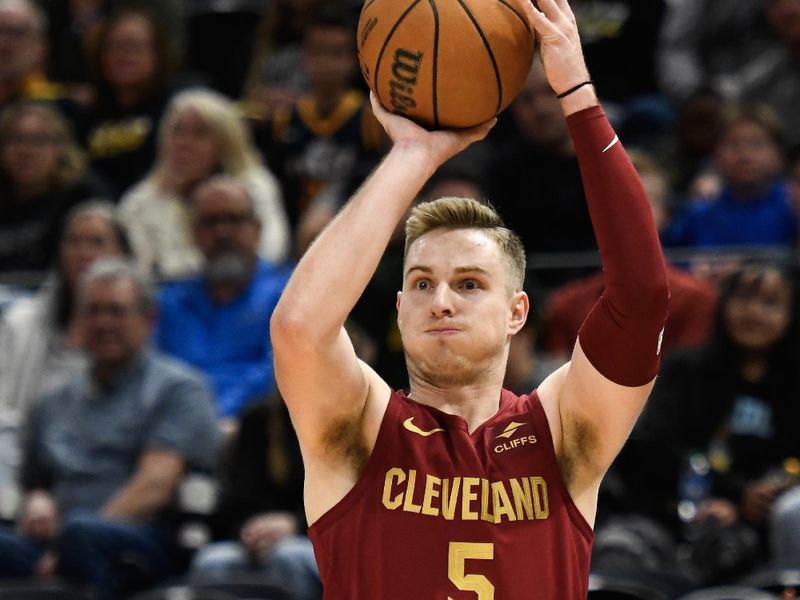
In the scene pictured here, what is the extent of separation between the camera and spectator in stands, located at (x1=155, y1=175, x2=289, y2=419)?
7266mm

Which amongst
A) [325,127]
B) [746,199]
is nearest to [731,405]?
[746,199]

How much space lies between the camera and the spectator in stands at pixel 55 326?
714cm

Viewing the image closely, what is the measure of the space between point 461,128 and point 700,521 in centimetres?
297

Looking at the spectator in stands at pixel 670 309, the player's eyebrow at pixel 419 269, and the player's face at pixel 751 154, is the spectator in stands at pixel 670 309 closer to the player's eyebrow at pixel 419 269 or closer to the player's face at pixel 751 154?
the player's face at pixel 751 154

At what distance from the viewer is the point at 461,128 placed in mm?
3459

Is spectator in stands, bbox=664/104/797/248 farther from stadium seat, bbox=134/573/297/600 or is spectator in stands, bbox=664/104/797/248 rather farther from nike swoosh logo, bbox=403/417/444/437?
nike swoosh logo, bbox=403/417/444/437

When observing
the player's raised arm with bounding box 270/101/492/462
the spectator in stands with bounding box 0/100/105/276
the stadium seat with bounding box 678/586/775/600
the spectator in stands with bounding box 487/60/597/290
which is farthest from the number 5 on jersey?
the spectator in stands with bounding box 0/100/105/276

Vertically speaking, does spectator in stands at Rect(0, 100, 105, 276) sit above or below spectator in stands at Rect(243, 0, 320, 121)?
below

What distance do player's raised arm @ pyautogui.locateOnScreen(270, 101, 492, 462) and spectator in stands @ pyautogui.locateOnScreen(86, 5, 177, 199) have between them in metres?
5.69

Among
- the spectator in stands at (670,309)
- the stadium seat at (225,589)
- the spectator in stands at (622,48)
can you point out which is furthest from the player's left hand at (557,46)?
the spectator in stands at (622,48)

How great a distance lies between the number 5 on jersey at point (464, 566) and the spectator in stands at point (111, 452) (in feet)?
9.90

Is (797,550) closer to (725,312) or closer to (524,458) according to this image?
(725,312)

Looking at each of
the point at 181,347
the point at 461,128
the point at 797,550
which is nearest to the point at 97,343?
the point at 181,347

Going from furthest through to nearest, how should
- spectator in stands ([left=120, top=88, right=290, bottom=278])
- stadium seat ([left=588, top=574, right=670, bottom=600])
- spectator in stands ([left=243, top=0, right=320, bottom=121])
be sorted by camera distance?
spectator in stands ([left=243, top=0, right=320, bottom=121]) < spectator in stands ([left=120, top=88, right=290, bottom=278]) < stadium seat ([left=588, top=574, right=670, bottom=600])
